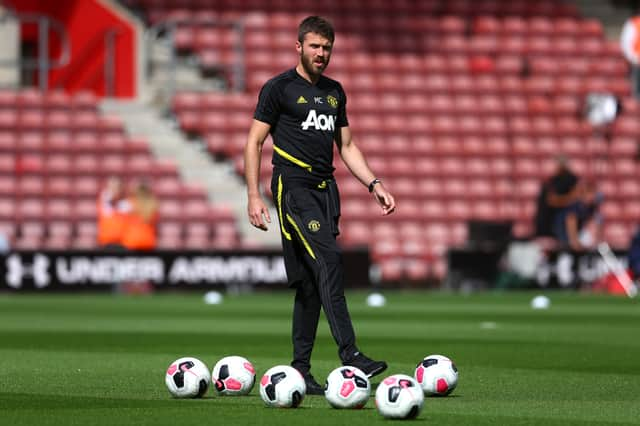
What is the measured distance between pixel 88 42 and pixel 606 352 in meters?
17.8

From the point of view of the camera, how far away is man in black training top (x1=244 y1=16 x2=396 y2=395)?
7.83 m

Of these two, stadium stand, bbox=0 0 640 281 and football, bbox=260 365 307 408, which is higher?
stadium stand, bbox=0 0 640 281

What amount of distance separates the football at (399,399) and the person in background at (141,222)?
16116 millimetres

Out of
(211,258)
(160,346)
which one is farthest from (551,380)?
(211,258)

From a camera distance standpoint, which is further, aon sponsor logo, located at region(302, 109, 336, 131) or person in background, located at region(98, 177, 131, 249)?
person in background, located at region(98, 177, 131, 249)

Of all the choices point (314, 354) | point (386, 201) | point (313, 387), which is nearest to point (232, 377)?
point (313, 387)

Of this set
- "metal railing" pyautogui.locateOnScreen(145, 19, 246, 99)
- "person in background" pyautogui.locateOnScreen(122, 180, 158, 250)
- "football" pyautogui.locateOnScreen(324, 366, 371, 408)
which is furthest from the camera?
"metal railing" pyautogui.locateOnScreen(145, 19, 246, 99)

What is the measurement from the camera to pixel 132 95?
88.3 ft

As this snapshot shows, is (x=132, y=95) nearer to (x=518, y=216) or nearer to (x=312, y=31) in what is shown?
(x=518, y=216)

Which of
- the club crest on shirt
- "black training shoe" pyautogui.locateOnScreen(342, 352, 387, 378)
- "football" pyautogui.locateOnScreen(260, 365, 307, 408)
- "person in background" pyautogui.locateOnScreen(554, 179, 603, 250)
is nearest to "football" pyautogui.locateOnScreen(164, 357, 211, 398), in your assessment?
"football" pyautogui.locateOnScreen(260, 365, 307, 408)

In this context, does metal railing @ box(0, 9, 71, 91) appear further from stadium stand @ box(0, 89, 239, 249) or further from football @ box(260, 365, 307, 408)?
football @ box(260, 365, 307, 408)

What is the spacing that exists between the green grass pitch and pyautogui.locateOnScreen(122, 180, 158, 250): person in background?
76.1 inches

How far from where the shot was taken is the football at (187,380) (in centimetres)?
752

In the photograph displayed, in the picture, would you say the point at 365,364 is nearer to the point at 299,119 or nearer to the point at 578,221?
the point at 299,119
